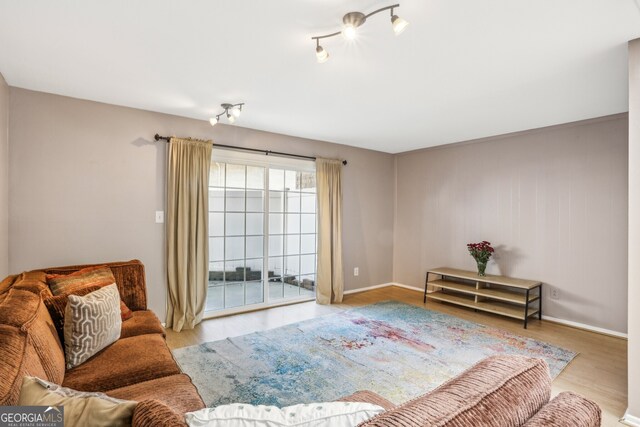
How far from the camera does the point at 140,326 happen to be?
2467mm

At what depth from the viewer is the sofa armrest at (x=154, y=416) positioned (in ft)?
2.66

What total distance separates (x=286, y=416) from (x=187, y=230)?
10.9ft

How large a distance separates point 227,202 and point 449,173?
3404 millimetres

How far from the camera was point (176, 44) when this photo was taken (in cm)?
224

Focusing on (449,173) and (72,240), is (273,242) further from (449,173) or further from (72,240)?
(449,173)

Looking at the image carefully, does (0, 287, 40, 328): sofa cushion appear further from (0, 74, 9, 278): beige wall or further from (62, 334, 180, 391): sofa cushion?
(0, 74, 9, 278): beige wall

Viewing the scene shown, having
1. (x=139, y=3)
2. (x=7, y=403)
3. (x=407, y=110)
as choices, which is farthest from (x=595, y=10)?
(x=7, y=403)

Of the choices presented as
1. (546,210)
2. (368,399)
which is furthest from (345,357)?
(546,210)

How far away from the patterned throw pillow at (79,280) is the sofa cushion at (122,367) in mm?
551

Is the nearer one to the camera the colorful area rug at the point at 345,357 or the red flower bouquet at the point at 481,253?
the colorful area rug at the point at 345,357

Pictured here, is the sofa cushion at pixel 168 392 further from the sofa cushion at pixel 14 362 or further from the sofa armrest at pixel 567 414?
the sofa armrest at pixel 567 414

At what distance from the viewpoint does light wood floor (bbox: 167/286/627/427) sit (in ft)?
8.51

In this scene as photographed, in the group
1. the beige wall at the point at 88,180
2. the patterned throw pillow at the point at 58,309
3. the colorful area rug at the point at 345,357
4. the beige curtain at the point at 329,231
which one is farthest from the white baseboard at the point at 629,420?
the beige wall at the point at 88,180

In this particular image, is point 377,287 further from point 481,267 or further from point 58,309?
point 58,309
